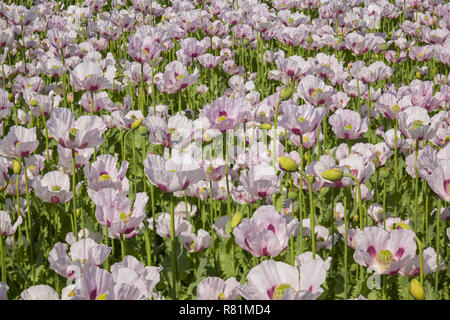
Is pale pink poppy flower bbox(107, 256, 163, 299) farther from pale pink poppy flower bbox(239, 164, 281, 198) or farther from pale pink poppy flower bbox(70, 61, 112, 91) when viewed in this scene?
pale pink poppy flower bbox(70, 61, 112, 91)

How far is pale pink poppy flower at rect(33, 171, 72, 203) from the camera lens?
7.90ft

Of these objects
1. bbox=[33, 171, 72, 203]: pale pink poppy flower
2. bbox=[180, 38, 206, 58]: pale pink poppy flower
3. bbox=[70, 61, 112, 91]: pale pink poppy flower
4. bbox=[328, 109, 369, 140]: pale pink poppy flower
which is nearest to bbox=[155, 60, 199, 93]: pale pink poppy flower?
bbox=[70, 61, 112, 91]: pale pink poppy flower

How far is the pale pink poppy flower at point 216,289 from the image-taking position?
5.69ft

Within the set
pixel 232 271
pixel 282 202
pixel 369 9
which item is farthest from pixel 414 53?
pixel 232 271

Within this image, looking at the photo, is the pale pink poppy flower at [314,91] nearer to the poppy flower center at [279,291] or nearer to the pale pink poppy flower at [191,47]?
the pale pink poppy flower at [191,47]

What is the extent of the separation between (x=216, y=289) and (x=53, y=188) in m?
1.12

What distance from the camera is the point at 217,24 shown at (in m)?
5.67

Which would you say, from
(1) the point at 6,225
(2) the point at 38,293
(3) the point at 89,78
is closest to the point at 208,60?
(3) the point at 89,78

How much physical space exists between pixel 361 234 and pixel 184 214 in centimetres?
106

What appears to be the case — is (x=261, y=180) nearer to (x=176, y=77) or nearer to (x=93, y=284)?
(x=93, y=284)

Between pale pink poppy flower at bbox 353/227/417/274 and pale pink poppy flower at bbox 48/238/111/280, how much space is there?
806 millimetres

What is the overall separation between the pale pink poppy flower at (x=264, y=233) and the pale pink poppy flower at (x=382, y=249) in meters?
0.23

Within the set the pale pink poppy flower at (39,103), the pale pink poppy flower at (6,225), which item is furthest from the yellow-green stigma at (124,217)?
the pale pink poppy flower at (39,103)

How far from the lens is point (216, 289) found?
1.76 meters
